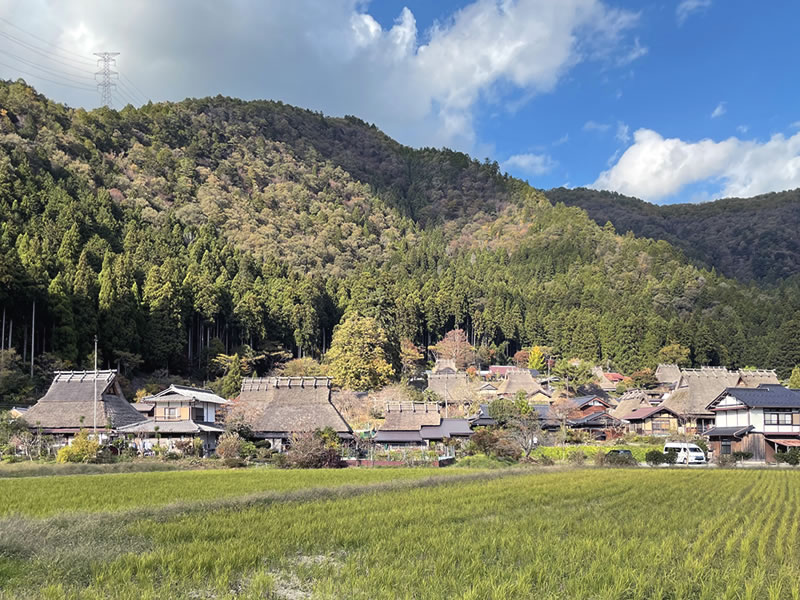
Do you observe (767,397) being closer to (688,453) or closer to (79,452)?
(688,453)

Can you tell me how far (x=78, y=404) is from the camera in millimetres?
34938

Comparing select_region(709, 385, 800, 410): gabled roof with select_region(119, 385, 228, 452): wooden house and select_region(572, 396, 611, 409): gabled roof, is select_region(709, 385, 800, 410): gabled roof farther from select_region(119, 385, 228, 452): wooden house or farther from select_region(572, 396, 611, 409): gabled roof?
select_region(119, 385, 228, 452): wooden house

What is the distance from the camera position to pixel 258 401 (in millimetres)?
41781

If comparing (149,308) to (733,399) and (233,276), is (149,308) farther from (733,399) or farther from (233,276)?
(733,399)

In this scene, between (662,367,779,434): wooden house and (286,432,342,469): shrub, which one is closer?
(286,432,342,469): shrub

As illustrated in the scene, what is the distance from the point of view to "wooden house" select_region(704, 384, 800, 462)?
112 ft

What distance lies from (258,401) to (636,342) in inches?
1629

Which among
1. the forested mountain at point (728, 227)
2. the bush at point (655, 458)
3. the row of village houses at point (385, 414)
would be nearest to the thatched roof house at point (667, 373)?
the row of village houses at point (385, 414)

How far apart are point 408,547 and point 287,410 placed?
96.8ft

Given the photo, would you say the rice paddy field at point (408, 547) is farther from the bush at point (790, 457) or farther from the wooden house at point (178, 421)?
the wooden house at point (178, 421)

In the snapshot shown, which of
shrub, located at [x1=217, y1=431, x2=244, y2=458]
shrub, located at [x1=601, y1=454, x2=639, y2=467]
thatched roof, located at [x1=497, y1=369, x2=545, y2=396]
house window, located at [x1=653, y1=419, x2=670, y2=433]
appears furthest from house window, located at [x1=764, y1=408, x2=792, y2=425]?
shrub, located at [x1=217, y1=431, x2=244, y2=458]

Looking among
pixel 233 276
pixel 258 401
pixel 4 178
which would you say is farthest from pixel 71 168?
pixel 258 401

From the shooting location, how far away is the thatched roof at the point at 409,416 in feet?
133

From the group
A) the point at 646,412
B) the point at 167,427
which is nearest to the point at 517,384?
the point at 646,412
